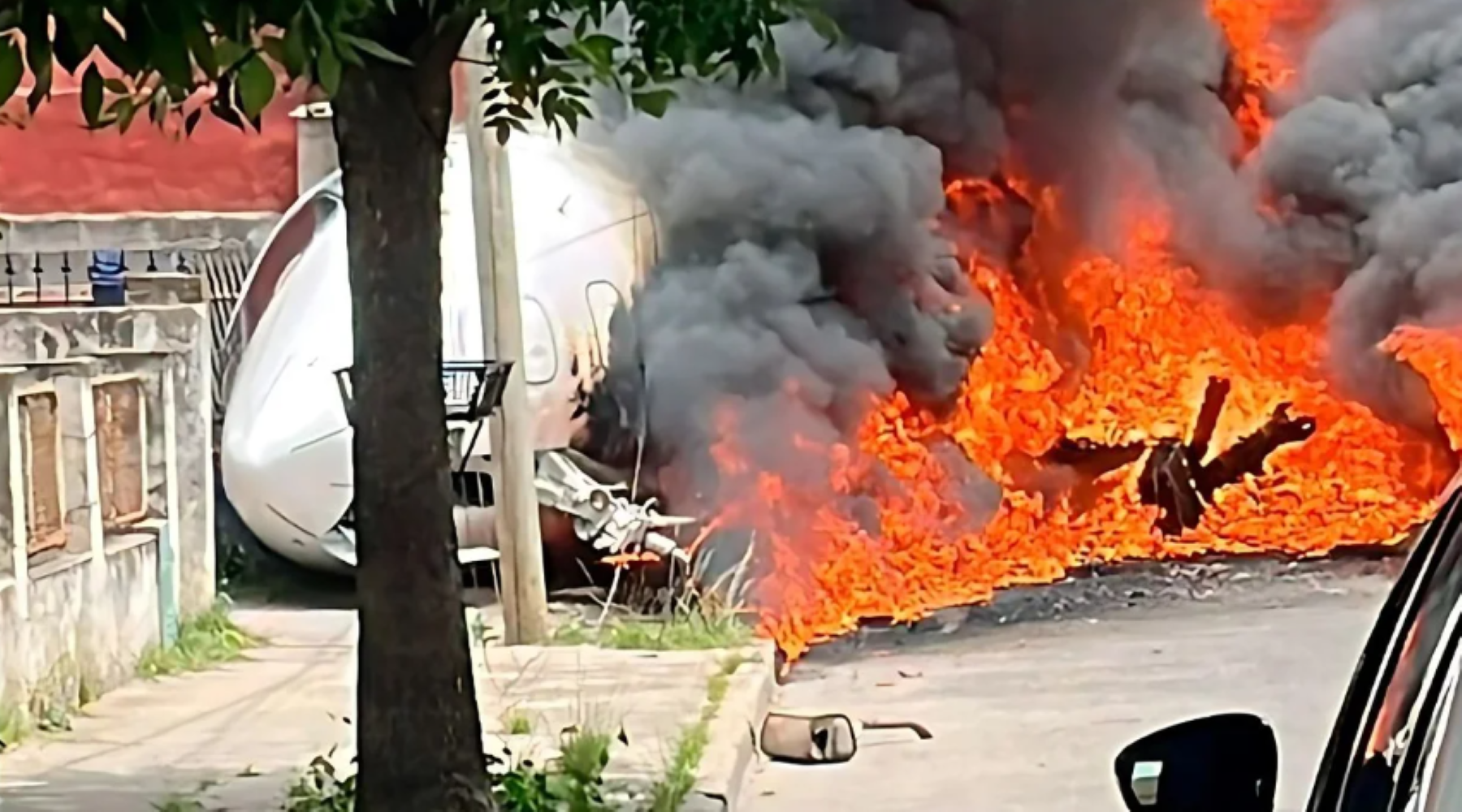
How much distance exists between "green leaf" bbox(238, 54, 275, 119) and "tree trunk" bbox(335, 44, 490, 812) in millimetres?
1934

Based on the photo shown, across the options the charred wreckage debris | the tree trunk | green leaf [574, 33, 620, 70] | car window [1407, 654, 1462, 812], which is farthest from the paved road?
car window [1407, 654, 1462, 812]

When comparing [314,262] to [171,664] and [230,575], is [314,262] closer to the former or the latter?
[230,575]

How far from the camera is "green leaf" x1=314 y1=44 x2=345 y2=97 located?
2.00 meters

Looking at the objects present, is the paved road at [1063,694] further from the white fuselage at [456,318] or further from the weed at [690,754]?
the white fuselage at [456,318]

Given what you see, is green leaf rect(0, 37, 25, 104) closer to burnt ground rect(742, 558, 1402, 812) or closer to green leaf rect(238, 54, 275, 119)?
green leaf rect(238, 54, 275, 119)

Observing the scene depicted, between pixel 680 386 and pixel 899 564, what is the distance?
3.08 feet

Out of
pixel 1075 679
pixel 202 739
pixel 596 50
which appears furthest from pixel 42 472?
pixel 1075 679

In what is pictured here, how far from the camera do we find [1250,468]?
7.11 m

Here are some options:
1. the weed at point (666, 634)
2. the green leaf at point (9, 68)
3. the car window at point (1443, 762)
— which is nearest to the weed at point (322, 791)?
the weed at point (666, 634)

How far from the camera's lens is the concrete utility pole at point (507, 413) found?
19.0 feet

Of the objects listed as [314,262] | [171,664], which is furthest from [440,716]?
[314,262]

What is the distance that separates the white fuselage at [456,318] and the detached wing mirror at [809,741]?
5.13ft

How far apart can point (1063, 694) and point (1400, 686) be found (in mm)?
4196

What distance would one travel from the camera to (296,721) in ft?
17.4
